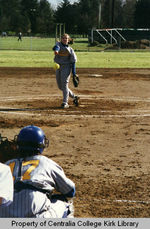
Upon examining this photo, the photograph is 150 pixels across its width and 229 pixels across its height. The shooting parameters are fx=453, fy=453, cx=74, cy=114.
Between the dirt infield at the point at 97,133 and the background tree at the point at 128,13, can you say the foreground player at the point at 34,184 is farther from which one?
the background tree at the point at 128,13

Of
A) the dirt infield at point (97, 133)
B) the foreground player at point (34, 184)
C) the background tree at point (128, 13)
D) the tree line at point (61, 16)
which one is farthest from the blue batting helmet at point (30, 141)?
the background tree at point (128, 13)

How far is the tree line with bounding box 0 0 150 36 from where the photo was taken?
344 ft

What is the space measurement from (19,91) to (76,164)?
33.6 ft

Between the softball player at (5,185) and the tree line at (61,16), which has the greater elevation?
the tree line at (61,16)

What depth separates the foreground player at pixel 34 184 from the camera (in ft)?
14.9

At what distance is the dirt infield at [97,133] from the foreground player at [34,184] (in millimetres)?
1543

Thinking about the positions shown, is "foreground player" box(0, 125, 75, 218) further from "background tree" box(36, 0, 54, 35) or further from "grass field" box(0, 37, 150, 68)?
"background tree" box(36, 0, 54, 35)

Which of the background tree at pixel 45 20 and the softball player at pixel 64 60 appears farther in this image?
the background tree at pixel 45 20

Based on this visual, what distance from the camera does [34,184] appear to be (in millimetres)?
4652

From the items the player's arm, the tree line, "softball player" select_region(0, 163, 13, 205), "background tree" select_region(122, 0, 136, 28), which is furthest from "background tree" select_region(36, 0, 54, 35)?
"softball player" select_region(0, 163, 13, 205)

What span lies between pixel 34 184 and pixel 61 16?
105639 mm

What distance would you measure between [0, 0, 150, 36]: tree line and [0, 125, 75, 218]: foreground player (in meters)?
94.7

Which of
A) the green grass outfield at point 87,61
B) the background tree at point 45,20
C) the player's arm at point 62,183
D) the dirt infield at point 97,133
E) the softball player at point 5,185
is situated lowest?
the dirt infield at point 97,133

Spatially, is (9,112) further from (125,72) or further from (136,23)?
(136,23)
